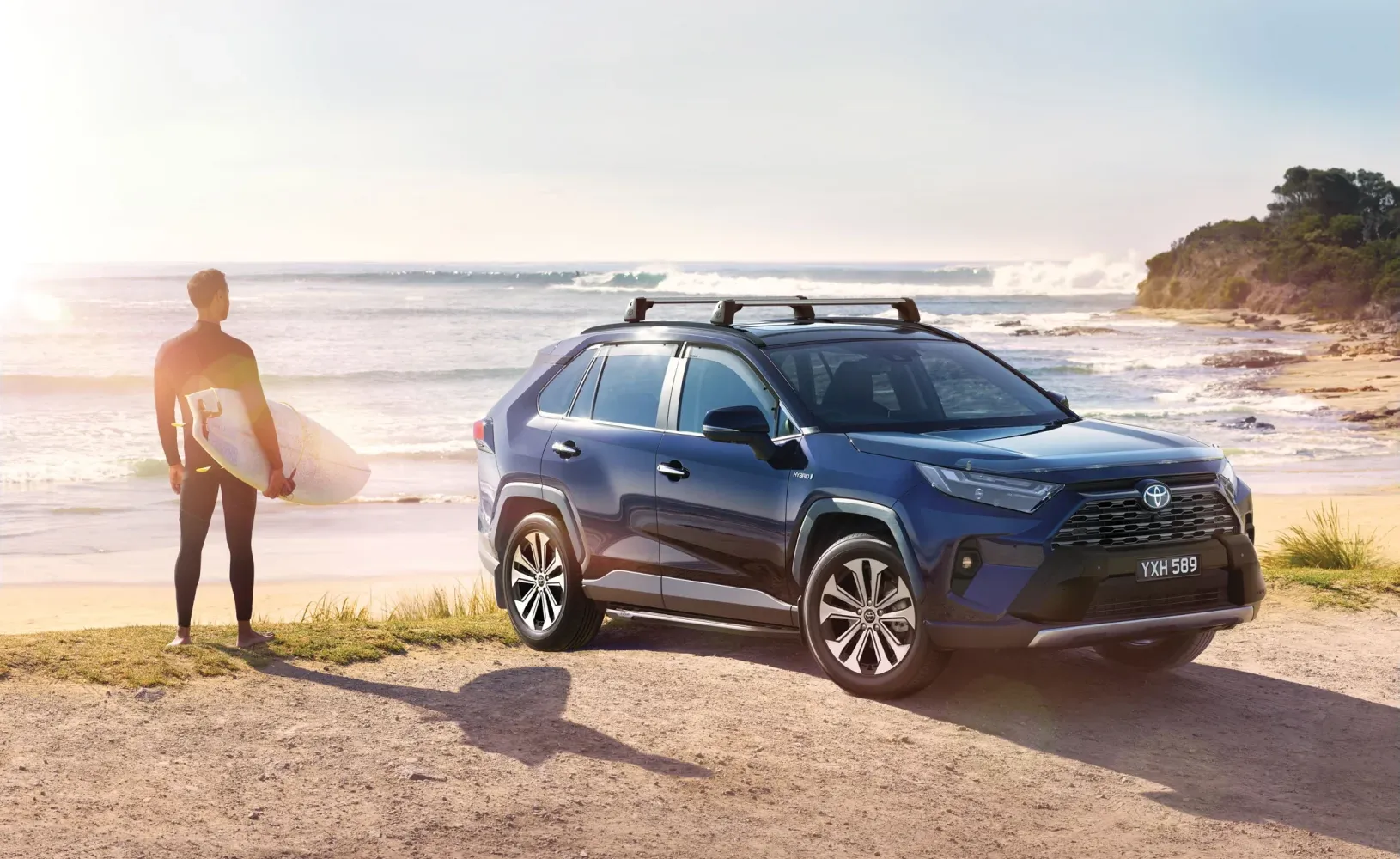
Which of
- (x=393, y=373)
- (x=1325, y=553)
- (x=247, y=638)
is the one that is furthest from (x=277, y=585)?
(x=393, y=373)

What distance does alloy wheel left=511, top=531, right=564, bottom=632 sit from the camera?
28.9ft

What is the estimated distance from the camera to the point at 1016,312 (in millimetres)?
90688

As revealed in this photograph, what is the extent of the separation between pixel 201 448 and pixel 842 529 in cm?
346

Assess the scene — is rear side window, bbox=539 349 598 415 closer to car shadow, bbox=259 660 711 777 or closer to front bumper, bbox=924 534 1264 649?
car shadow, bbox=259 660 711 777

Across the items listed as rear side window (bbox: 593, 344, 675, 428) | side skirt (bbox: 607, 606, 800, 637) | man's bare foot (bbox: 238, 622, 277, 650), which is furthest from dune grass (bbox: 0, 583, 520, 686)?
rear side window (bbox: 593, 344, 675, 428)

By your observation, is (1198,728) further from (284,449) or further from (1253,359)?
(1253,359)

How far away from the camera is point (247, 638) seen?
8.45 meters

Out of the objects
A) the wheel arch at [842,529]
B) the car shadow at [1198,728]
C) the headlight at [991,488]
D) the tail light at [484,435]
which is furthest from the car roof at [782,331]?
the car shadow at [1198,728]

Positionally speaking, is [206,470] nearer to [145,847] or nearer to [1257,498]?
[145,847]

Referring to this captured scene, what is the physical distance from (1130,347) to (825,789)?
183 ft

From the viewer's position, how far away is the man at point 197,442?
8.03 metres

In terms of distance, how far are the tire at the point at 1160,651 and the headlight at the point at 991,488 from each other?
1567 mm

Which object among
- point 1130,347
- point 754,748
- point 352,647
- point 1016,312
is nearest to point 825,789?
point 754,748

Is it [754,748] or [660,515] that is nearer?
[754,748]
